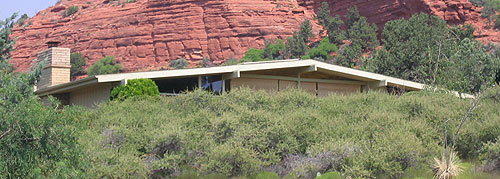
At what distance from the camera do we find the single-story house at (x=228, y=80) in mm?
20359

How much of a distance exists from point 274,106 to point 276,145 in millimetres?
3121

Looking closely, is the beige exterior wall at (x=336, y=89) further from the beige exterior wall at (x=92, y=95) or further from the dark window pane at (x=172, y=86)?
the beige exterior wall at (x=92, y=95)

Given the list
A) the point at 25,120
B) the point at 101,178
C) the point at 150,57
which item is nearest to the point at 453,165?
the point at 101,178

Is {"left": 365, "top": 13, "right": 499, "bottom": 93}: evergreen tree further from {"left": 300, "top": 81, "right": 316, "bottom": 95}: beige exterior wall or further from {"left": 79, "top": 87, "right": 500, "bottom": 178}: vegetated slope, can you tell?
{"left": 79, "top": 87, "right": 500, "bottom": 178}: vegetated slope

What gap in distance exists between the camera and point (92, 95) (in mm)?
21562

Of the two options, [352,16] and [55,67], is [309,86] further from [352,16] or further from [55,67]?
[352,16]

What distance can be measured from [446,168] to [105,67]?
77554mm

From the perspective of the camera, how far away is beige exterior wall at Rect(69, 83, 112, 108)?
67.6ft

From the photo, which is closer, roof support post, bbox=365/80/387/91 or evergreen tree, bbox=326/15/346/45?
roof support post, bbox=365/80/387/91

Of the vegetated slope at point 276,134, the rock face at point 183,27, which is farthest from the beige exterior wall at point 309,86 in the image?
the rock face at point 183,27

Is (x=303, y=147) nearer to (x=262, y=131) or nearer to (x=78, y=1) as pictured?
(x=262, y=131)

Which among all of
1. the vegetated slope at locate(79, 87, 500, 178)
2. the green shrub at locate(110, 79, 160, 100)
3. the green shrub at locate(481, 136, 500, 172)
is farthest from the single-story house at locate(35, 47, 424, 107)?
the green shrub at locate(481, 136, 500, 172)

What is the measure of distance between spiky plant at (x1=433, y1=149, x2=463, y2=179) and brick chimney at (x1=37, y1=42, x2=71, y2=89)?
566 inches

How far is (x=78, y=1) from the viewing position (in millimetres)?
112312
